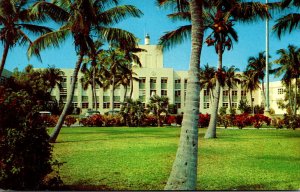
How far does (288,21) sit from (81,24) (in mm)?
5656

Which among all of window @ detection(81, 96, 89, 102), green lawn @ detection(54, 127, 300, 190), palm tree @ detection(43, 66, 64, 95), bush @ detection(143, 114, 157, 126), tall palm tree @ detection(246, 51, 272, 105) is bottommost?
green lawn @ detection(54, 127, 300, 190)

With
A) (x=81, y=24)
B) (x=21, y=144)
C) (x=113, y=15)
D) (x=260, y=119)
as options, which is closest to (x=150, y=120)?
(x=260, y=119)

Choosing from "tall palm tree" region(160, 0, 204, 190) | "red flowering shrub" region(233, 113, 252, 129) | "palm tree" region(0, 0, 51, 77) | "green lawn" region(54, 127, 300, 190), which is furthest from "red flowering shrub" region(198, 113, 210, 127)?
"tall palm tree" region(160, 0, 204, 190)

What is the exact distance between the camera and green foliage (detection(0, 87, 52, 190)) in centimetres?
606

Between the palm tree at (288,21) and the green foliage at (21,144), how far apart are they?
20.8 feet

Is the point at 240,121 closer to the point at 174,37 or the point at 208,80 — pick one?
the point at 208,80

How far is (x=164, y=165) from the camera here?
8.75 metres

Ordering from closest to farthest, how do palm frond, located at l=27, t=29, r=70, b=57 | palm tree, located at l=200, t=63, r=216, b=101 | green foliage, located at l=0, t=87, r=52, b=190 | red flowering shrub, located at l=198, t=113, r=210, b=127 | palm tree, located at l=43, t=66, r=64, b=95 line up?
green foliage, located at l=0, t=87, r=52, b=190 < palm tree, located at l=43, t=66, r=64, b=95 < palm frond, located at l=27, t=29, r=70, b=57 < palm tree, located at l=200, t=63, r=216, b=101 < red flowering shrub, located at l=198, t=113, r=210, b=127

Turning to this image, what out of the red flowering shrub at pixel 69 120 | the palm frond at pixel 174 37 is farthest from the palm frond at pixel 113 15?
the red flowering shrub at pixel 69 120

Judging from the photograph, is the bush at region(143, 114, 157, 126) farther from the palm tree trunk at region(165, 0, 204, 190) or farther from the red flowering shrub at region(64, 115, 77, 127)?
the palm tree trunk at region(165, 0, 204, 190)

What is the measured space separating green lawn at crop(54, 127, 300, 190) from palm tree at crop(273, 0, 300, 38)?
3323mm

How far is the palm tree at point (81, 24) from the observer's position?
10.0 metres

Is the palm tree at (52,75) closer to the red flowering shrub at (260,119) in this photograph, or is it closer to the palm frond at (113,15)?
the palm frond at (113,15)

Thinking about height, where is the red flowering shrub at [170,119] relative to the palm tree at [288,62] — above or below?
below
